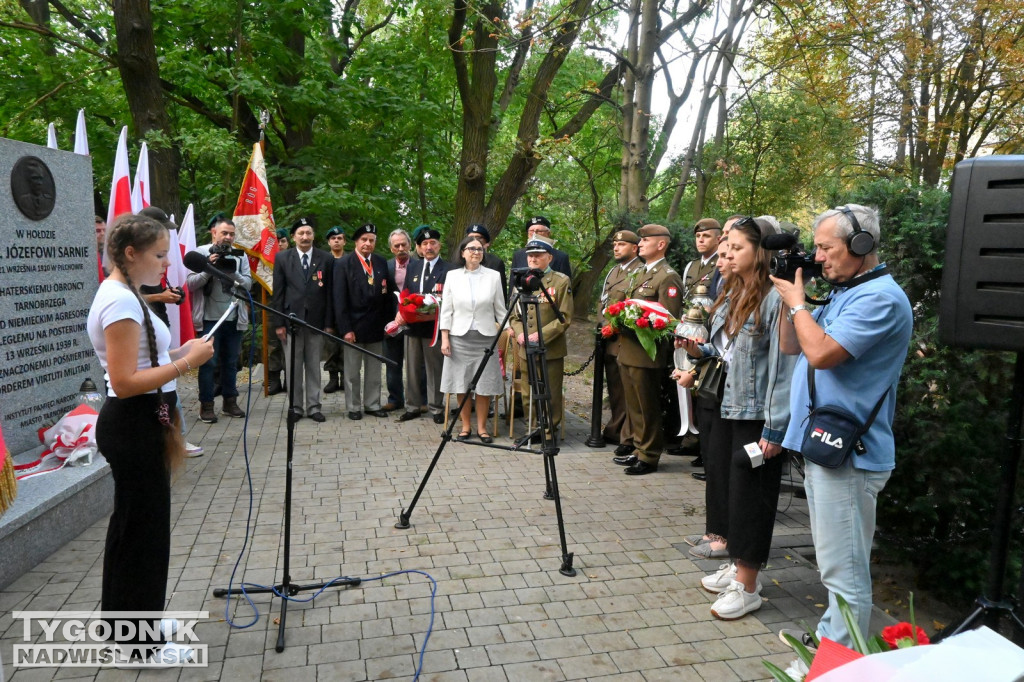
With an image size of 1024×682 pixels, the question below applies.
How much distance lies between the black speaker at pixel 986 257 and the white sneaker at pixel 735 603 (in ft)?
6.33

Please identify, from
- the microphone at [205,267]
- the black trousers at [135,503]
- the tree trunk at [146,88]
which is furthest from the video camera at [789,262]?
the tree trunk at [146,88]

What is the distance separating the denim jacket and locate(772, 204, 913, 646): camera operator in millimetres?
580

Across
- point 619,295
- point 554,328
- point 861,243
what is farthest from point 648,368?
point 861,243

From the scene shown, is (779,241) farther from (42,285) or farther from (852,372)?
(42,285)

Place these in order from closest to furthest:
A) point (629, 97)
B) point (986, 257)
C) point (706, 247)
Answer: point (986, 257)
point (706, 247)
point (629, 97)

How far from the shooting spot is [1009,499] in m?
2.49

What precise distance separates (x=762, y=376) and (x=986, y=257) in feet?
5.28

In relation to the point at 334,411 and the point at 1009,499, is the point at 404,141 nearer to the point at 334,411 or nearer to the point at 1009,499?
the point at 334,411

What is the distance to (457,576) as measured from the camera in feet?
13.9

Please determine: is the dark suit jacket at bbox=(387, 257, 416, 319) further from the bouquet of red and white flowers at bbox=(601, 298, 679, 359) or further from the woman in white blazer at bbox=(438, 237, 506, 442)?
the bouquet of red and white flowers at bbox=(601, 298, 679, 359)

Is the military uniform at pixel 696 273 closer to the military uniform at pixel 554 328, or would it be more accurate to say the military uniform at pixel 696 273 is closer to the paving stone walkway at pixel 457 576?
the military uniform at pixel 554 328

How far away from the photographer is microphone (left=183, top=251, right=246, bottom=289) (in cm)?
289

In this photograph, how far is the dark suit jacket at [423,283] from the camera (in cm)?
829

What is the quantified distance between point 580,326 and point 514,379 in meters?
11.2
